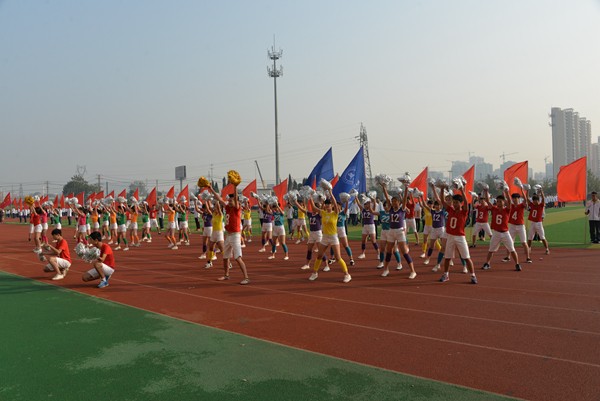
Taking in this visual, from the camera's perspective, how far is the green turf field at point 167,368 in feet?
14.3

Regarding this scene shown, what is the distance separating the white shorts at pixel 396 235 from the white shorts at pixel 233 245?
374 centimetres

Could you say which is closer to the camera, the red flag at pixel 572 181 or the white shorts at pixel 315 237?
the white shorts at pixel 315 237

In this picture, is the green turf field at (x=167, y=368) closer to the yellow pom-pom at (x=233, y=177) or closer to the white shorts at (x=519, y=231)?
the yellow pom-pom at (x=233, y=177)

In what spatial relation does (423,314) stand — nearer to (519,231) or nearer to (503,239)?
(503,239)

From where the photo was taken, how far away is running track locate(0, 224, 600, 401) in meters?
5.01

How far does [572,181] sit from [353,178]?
7.93 m

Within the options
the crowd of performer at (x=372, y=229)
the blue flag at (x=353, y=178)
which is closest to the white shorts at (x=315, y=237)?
the crowd of performer at (x=372, y=229)

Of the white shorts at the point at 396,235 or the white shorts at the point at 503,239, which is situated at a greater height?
the white shorts at the point at 396,235

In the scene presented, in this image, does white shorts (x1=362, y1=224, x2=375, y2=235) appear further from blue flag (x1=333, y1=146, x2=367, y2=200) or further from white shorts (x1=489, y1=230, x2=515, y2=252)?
white shorts (x1=489, y1=230, x2=515, y2=252)

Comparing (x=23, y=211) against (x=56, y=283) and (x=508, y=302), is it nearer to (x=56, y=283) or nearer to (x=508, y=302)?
(x=56, y=283)

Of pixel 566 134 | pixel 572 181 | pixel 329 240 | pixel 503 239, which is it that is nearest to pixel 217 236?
pixel 329 240

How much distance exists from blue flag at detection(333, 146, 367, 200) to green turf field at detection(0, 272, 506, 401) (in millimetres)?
10113

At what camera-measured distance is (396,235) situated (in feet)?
35.3

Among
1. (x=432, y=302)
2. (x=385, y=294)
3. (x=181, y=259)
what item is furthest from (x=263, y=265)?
(x=432, y=302)
